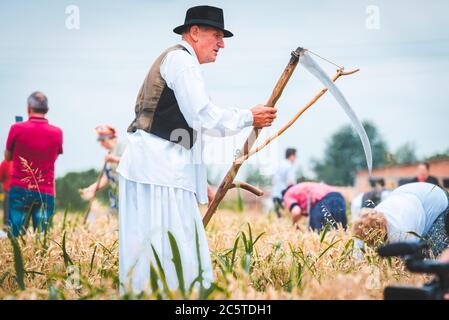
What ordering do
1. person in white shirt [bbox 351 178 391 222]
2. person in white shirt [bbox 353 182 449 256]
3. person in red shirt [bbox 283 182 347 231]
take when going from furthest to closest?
person in white shirt [bbox 351 178 391 222]
person in red shirt [bbox 283 182 347 231]
person in white shirt [bbox 353 182 449 256]

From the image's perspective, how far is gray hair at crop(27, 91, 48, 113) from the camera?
6.03 metres

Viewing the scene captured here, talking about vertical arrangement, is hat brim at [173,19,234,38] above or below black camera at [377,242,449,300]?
above

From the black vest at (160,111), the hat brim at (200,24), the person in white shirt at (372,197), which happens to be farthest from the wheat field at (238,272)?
the person in white shirt at (372,197)

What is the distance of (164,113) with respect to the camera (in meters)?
3.31

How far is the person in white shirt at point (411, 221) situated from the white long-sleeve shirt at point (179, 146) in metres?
1.60

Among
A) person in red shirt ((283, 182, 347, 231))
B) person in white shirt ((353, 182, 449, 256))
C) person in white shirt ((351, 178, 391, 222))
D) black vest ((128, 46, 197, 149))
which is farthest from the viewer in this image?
person in white shirt ((351, 178, 391, 222))

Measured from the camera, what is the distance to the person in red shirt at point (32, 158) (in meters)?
5.97

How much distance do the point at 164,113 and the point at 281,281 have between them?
57.1 inches

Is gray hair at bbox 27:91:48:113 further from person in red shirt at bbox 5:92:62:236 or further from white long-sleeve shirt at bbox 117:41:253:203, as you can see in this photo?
white long-sleeve shirt at bbox 117:41:253:203

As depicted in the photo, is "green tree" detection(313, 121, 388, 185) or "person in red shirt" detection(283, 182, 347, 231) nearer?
"person in red shirt" detection(283, 182, 347, 231)

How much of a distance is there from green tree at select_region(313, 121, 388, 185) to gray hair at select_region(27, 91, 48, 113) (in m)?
57.6

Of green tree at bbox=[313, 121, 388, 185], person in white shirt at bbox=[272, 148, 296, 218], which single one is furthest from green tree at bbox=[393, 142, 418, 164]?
person in white shirt at bbox=[272, 148, 296, 218]
